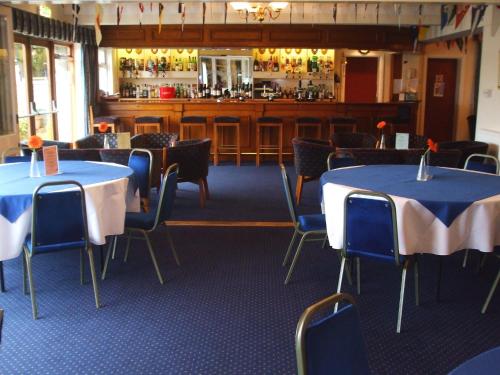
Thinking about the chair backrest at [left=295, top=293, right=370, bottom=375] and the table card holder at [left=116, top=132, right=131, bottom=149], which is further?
the table card holder at [left=116, top=132, right=131, bottom=149]

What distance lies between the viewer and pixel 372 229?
320 centimetres

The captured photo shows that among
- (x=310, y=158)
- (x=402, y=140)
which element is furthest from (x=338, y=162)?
(x=310, y=158)

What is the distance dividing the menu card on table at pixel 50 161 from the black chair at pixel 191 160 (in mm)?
1938

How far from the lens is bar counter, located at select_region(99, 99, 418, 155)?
9789 mm

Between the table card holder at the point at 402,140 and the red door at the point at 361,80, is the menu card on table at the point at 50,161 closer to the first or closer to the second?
the table card holder at the point at 402,140

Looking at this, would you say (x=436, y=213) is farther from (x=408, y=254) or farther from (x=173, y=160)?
(x=173, y=160)

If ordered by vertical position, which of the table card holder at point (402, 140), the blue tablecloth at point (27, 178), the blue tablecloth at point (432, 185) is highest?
the table card holder at point (402, 140)

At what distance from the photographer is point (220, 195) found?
7.05 metres

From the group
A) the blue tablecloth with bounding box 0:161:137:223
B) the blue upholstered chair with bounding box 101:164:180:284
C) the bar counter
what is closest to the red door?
the bar counter

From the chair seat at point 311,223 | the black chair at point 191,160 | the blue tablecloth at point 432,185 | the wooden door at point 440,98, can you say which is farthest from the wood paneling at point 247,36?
the chair seat at point 311,223

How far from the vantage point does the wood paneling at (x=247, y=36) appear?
34.4ft

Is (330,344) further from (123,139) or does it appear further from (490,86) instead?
(490,86)

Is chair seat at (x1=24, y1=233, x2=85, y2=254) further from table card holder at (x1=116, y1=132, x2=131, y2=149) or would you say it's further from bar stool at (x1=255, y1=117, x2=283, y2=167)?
bar stool at (x1=255, y1=117, x2=283, y2=167)

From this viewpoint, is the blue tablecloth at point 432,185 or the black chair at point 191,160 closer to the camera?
the blue tablecloth at point 432,185
